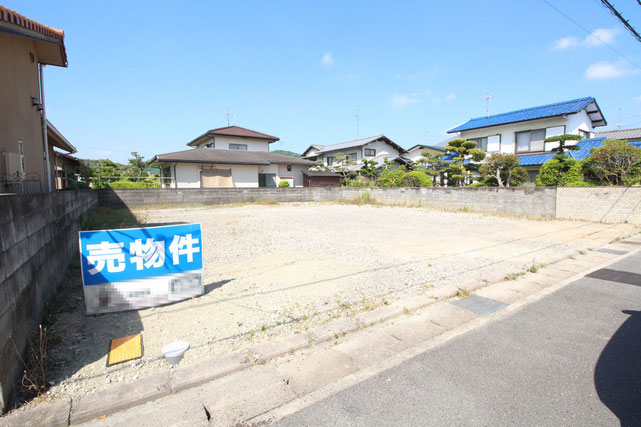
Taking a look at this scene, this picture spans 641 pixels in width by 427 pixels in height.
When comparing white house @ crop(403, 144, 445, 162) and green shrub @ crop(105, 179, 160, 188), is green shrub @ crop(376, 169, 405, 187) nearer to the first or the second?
white house @ crop(403, 144, 445, 162)

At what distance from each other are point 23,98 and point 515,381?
29.7ft

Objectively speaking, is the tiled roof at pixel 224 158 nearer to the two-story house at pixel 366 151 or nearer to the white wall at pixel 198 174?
the white wall at pixel 198 174

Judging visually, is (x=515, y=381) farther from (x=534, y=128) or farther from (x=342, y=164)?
(x=342, y=164)

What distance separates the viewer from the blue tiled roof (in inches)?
635

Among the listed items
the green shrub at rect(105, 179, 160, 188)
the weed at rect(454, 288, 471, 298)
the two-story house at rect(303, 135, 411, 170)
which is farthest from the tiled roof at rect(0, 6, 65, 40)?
the two-story house at rect(303, 135, 411, 170)

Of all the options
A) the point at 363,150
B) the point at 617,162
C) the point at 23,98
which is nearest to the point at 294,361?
the point at 23,98

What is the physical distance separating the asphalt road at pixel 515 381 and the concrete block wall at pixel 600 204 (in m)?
9.20

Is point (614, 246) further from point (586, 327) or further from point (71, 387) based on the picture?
point (71, 387)

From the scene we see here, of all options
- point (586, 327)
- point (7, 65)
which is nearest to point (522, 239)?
point (586, 327)

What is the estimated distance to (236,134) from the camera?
85.8ft

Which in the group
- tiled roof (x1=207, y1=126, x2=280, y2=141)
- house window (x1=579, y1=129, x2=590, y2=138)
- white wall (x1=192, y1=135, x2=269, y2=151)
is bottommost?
house window (x1=579, y1=129, x2=590, y2=138)

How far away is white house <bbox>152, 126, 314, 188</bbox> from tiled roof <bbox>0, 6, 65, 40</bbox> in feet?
45.2

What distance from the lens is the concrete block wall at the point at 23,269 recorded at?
2006 millimetres

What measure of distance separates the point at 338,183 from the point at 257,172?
6.68m
